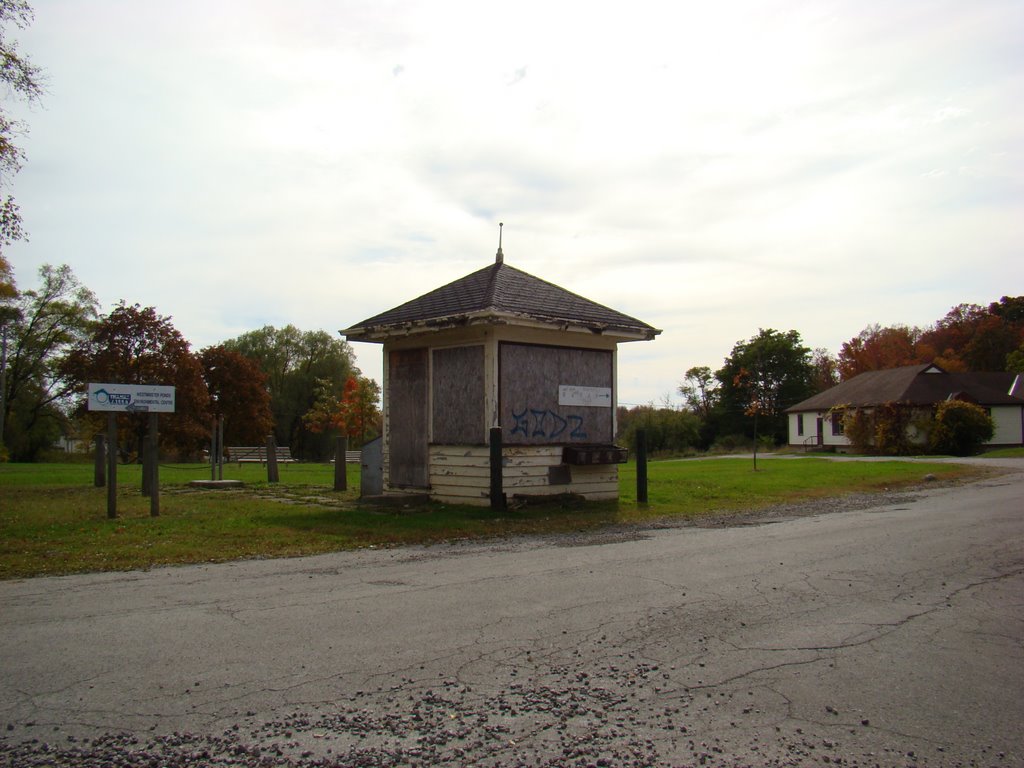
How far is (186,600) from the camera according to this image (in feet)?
22.3

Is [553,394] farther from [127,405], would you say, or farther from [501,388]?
[127,405]

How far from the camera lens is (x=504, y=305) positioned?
14453 millimetres

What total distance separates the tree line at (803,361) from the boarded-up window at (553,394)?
45059mm

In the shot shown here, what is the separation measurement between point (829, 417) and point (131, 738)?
51436 mm

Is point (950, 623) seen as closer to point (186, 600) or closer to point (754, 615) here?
point (754, 615)

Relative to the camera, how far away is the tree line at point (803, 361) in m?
67.7

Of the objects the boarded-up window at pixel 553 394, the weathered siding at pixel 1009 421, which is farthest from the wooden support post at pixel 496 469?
the weathered siding at pixel 1009 421

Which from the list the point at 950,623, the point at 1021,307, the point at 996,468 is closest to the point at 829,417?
the point at 996,468

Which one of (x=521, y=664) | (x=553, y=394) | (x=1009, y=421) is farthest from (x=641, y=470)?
(x=1009, y=421)

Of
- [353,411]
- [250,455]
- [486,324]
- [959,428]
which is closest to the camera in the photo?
[486,324]

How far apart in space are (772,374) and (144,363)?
6165 centimetres

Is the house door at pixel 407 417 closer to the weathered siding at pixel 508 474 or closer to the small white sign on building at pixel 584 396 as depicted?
the weathered siding at pixel 508 474

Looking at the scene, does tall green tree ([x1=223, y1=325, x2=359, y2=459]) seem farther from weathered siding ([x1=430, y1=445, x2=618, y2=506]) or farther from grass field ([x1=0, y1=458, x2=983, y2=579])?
weathered siding ([x1=430, y1=445, x2=618, y2=506])

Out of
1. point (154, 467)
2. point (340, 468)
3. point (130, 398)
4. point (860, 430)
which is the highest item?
point (130, 398)
